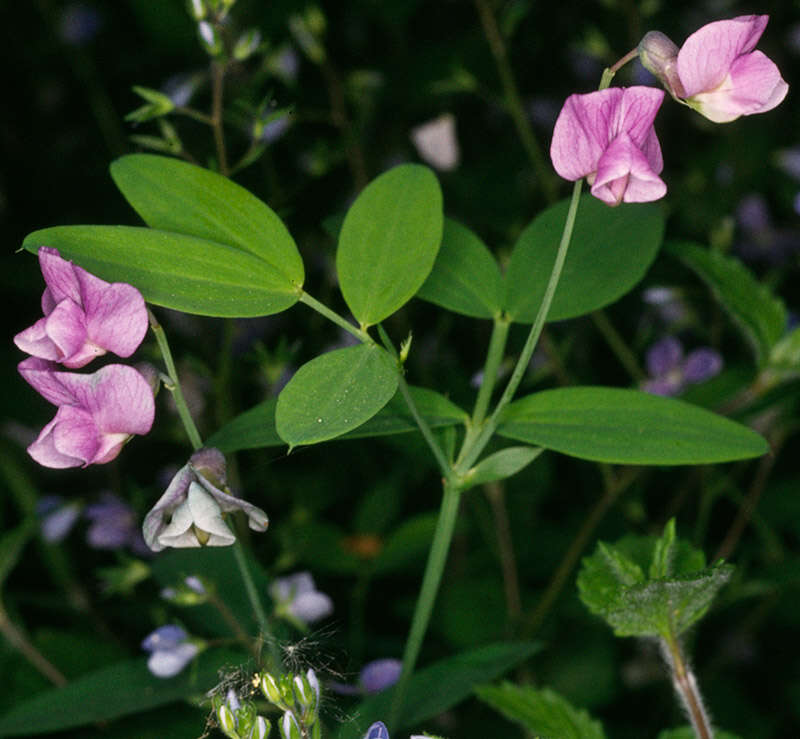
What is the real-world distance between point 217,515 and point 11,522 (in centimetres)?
111

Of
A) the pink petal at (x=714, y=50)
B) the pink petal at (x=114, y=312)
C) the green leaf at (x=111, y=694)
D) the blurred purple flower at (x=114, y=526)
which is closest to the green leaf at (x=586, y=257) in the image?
the pink petal at (x=714, y=50)

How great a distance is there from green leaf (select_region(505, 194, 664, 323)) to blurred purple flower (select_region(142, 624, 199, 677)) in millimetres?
448

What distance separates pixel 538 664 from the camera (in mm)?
1446

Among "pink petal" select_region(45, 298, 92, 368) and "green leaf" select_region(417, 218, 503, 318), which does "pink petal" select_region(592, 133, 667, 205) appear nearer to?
"green leaf" select_region(417, 218, 503, 318)

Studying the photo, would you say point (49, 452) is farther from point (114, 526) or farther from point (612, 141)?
point (114, 526)

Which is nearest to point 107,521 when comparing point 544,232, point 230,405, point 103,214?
point 230,405

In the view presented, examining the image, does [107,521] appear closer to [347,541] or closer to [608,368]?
[347,541]

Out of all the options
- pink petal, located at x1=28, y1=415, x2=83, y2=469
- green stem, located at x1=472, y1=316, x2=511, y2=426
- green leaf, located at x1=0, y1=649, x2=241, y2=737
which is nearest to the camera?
pink petal, located at x1=28, y1=415, x2=83, y2=469

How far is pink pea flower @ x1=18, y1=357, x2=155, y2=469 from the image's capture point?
0.73 meters

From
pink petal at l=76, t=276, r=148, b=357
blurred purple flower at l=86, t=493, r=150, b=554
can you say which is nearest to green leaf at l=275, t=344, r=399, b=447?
pink petal at l=76, t=276, r=148, b=357

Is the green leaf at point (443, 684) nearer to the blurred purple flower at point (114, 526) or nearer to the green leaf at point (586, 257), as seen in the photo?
the green leaf at point (586, 257)

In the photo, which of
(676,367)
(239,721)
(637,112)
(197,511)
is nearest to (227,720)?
(239,721)

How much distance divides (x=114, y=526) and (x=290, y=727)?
0.86 m

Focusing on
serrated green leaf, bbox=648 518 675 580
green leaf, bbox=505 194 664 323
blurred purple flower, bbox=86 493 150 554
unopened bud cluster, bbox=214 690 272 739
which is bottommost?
blurred purple flower, bbox=86 493 150 554
